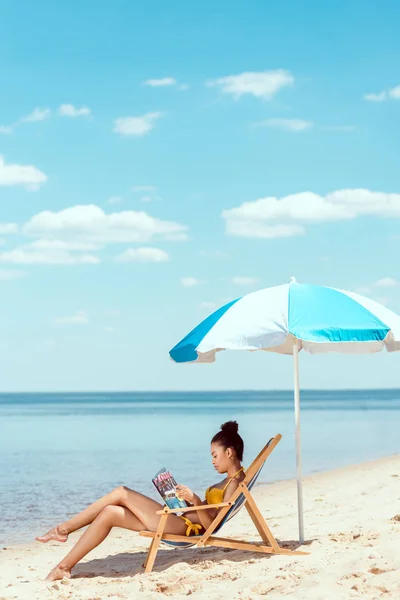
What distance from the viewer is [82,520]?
5191 millimetres

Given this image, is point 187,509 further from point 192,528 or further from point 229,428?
point 229,428

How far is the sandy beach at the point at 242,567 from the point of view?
14.3ft

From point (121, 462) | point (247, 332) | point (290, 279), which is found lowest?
point (121, 462)

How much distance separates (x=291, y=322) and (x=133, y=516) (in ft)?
5.54

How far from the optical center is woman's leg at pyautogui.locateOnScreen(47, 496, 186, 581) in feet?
16.9

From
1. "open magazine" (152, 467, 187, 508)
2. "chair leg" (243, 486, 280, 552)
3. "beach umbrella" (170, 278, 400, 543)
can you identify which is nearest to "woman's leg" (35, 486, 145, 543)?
"open magazine" (152, 467, 187, 508)

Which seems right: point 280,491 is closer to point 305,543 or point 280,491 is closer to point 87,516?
point 305,543

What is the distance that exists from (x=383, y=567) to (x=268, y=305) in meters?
1.77

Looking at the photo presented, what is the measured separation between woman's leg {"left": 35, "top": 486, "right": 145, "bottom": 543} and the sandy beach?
0.30m

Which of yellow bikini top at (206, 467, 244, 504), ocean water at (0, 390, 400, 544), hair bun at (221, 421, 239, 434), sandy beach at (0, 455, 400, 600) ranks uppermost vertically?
hair bun at (221, 421, 239, 434)

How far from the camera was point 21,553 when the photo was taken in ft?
24.0

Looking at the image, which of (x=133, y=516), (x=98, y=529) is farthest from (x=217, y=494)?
(x=98, y=529)

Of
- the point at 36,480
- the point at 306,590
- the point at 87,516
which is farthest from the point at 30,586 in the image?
the point at 36,480

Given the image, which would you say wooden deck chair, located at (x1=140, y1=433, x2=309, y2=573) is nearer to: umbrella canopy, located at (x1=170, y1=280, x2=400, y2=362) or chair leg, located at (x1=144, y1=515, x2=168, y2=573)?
chair leg, located at (x1=144, y1=515, x2=168, y2=573)
